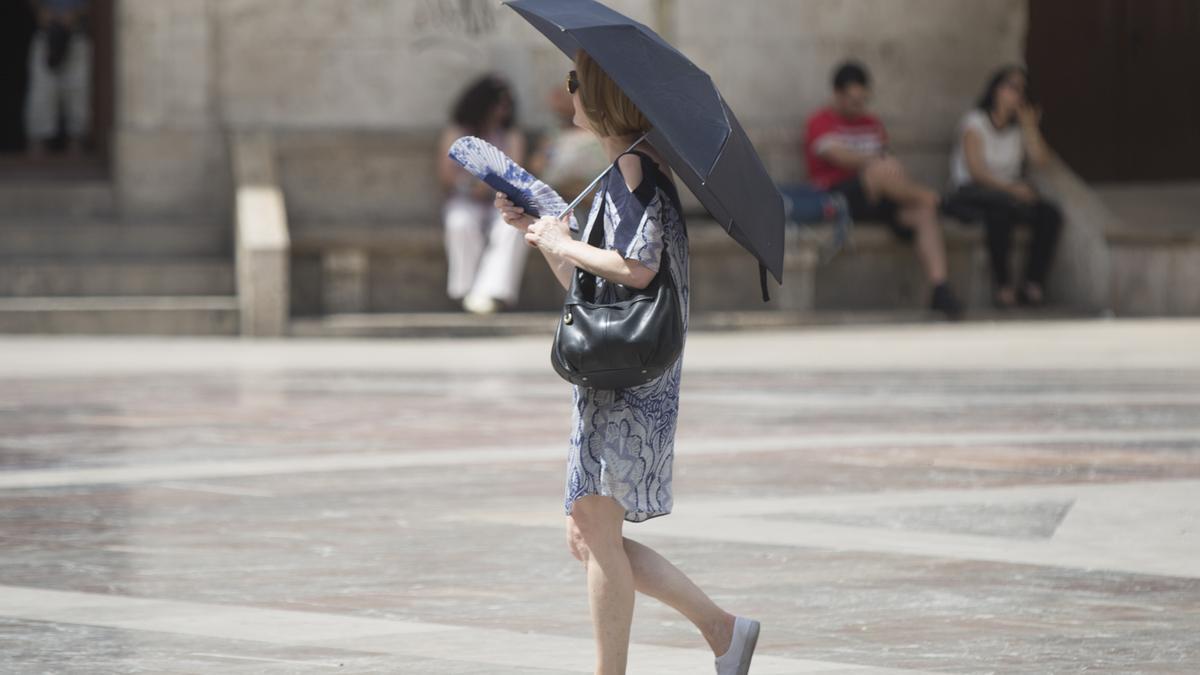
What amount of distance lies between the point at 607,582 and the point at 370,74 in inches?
526

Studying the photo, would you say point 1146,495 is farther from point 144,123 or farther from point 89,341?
point 144,123

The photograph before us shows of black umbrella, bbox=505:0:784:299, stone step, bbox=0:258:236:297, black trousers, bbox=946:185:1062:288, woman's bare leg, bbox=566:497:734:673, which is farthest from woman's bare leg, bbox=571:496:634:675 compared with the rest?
black trousers, bbox=946:185:1062:288

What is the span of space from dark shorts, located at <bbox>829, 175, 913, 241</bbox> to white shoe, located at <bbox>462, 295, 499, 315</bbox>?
3.18 m

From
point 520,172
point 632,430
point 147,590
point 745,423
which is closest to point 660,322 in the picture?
point 632,430

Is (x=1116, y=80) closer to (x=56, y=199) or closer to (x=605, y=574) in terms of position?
(x=56, y=199)

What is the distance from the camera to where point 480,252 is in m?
16.1

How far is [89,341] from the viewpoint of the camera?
1483cm

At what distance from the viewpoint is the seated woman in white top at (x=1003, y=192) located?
17.2 metres

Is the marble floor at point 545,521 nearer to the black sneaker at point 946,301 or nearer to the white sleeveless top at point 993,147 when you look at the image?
the black sneaker at point 946,301

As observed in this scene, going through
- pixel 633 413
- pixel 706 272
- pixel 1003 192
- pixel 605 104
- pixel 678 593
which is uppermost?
pixel 605 104

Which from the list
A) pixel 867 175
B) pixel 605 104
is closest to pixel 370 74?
pixel 867 175

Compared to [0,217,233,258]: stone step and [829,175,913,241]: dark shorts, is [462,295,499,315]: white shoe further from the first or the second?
[829,175,913,241]: dark shorts

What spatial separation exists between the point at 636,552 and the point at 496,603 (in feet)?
3.81

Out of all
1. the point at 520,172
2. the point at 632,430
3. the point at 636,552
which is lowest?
the point at 636,552
